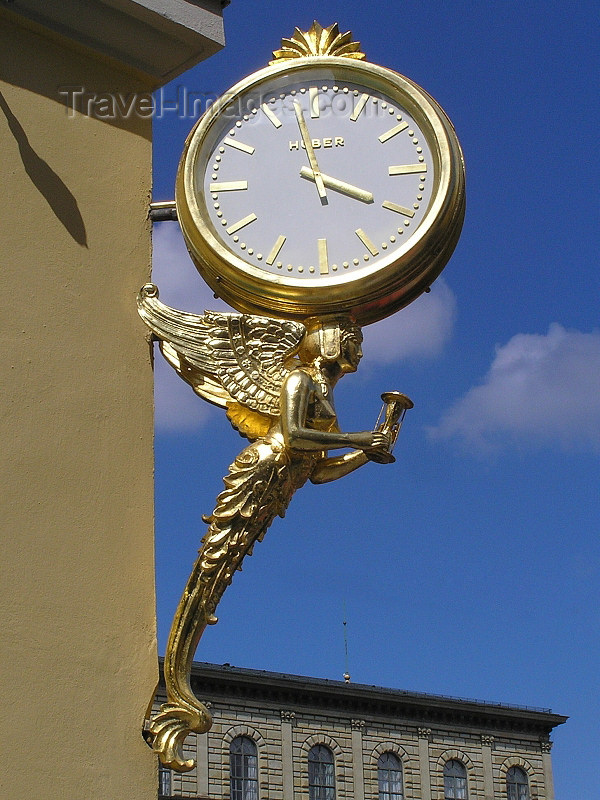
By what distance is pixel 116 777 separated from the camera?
4.55 meters

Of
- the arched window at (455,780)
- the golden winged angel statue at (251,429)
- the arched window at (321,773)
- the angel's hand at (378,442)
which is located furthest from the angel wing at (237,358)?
the arched window at (455,780)

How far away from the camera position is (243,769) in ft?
130

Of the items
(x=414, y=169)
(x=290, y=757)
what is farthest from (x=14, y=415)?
(x=290, y=757)

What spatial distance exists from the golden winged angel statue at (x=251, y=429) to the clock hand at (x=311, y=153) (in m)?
0.45

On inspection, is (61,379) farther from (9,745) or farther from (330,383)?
(9,745)

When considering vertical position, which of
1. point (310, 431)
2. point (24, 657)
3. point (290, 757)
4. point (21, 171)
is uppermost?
point (290, 757)

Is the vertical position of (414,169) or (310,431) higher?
(414,169)

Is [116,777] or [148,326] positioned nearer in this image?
[116,777]

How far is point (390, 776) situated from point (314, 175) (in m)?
40.2

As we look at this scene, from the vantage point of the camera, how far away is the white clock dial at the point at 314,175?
5.05 m

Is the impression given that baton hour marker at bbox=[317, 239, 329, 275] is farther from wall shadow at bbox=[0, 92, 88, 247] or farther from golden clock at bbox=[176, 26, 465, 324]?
wall shadow at bbox=[0, 92, 88, 247]

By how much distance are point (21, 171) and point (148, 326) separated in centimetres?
67

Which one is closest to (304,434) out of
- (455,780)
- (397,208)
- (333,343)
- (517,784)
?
(333,343)

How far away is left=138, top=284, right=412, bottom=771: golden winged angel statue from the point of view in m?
4.74
